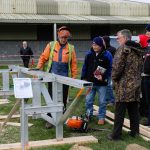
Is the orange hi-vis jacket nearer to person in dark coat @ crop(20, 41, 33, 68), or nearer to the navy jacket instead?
the navy jacket

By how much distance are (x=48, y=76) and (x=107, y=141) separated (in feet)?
4.83

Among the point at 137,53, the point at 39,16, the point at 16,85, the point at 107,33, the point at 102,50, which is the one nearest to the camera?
the point at 16,85

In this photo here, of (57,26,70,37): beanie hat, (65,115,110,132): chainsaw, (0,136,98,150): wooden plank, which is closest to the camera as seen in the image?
(0,136,98,150): wooden plank

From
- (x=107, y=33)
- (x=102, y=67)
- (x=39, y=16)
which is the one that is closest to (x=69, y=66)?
(x=102, y=67)

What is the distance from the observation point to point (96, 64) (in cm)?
834

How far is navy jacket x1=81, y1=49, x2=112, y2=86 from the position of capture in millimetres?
8305

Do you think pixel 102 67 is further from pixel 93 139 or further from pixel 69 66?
pixel 93 139

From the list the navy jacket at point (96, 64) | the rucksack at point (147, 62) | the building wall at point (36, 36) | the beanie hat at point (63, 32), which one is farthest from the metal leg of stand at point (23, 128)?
the building wall at point (36, 36)

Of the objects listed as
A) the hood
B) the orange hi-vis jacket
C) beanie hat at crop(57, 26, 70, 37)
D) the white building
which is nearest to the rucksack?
the hood

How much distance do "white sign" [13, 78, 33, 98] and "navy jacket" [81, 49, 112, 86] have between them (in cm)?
228

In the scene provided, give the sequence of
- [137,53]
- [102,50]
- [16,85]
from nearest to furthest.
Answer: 1. [16,85]
2. [137,53]
3. [102,50]

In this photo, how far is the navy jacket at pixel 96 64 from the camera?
8.30 metres

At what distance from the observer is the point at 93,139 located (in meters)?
7.16

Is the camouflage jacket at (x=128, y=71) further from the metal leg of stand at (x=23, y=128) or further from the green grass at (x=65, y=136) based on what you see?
the metal leg of stand at (x=23, y=128)
